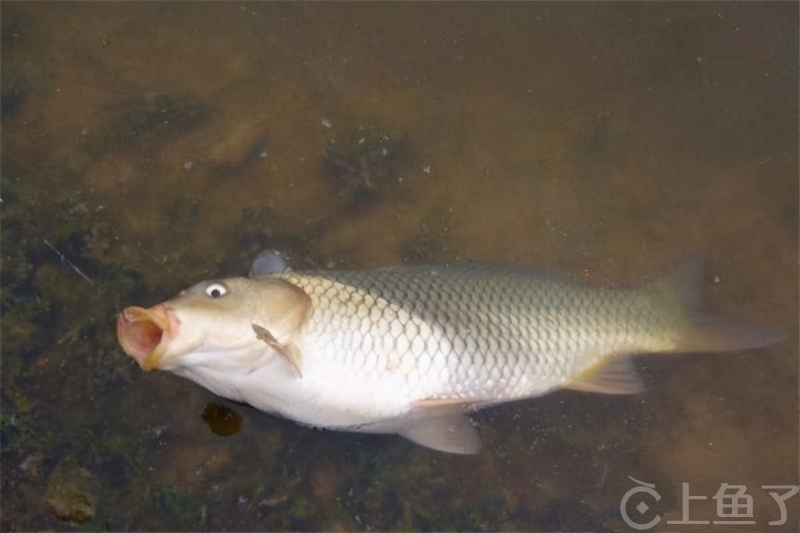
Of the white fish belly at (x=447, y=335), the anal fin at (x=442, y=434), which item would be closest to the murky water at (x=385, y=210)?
the anal fin at (x=442, y=434)

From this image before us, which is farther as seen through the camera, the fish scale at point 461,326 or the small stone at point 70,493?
the small stone at point 70,493

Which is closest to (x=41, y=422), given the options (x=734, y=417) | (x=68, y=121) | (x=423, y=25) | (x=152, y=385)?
(x=152, y=385)

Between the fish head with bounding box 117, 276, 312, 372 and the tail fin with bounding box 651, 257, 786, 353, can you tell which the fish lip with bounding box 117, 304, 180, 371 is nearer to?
the fish head with bounding box 117, 276, 312, 372

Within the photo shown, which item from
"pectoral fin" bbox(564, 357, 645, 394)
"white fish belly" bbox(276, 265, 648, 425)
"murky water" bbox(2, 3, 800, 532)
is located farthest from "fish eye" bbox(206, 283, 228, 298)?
"pectoral fin" bbox(564, 357, 645, 394)

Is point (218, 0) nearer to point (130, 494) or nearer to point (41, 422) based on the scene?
point (41, 422)

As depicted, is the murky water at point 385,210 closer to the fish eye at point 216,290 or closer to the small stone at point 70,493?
the small stone at point 70,493

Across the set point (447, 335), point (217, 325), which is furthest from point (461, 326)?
point (217, 325)
